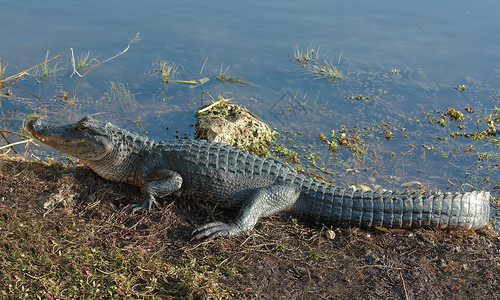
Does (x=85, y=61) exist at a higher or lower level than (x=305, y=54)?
lower

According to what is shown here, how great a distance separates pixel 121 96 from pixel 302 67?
329 cm

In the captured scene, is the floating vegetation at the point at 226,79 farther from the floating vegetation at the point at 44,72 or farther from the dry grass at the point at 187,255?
the dry grass at the point at 187,255

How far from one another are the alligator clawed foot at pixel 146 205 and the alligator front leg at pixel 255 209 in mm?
535

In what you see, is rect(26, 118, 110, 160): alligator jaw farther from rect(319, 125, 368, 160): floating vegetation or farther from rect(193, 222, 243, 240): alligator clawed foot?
rect(319, 125, 368, 160): floating vegetation

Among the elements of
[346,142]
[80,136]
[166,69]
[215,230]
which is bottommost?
[346,142]

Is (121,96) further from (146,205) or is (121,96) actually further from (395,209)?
(395,209)

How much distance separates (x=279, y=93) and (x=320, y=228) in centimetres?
396

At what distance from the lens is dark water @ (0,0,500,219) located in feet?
22.2

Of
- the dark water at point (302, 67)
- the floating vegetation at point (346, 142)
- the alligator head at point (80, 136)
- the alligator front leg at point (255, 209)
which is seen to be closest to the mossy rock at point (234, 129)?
the dark water at point (302, 67)

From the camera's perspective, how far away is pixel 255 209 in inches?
172

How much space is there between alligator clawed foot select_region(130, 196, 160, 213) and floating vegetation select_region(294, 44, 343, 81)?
507cm

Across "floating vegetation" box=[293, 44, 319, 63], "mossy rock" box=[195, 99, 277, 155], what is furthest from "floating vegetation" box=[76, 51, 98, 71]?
"floating vegetation" box=[293, 44, 319, 63]

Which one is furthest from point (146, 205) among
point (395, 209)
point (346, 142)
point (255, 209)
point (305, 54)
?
point (305, 54)

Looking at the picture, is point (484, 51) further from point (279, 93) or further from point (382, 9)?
point (279, 93)
